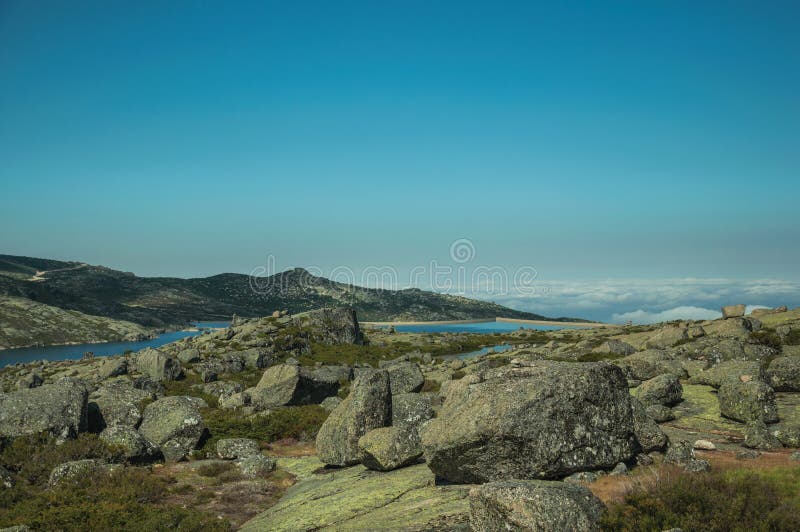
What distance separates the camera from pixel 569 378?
46.0ft

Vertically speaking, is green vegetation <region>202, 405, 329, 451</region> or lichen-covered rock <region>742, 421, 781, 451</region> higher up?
lichen-covered rock <region>742, 421, 781, 451</region>

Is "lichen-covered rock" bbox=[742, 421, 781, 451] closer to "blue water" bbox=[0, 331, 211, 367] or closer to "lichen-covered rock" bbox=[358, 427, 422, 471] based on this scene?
"lichen-covered rock" bbox=[358, 427, 422, 471]

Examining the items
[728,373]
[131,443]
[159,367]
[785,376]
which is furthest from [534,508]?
[159,367]

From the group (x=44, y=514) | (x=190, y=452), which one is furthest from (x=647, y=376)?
(x=44, y=514)

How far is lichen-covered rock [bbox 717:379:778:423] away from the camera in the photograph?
2008cm

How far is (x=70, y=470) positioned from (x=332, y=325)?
76.6 m

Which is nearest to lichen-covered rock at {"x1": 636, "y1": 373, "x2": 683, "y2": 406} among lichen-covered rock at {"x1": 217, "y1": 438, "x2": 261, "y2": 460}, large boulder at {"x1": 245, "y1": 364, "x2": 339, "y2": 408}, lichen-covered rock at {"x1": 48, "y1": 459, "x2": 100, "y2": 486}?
lichen-covered rock at {"x1": 217, "y1": 438, "x2": 261, "y2": 460}

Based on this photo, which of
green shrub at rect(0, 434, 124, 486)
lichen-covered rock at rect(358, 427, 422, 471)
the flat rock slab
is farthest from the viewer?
green shrub at rect(0, 434, 124, 486)

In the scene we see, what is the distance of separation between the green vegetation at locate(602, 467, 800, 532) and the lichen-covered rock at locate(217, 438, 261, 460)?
66.8 feet

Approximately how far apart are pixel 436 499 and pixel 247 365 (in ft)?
204

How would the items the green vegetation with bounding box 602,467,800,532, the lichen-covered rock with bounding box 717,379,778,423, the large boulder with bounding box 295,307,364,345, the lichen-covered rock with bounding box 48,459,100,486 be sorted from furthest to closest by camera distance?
the large boulder with bounding box 295,307,364,345 → the lichen-covered rock with bounding box 717,379,778,423 → the lichen-covered rock with bounding box 48,459,100,486 → the green vegetation with bounding box 602,467,800,532

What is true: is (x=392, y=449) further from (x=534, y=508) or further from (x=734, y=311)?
(x=734, y=311)

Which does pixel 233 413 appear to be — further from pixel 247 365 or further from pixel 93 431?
pixel 247 365

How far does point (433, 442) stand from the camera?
14070mm
